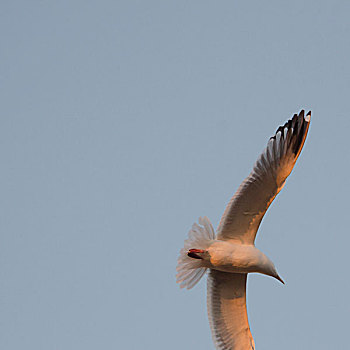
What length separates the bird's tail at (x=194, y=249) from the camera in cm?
1082

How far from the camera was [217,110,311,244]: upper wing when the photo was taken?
1084cm

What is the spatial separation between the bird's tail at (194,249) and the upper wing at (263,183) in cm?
29

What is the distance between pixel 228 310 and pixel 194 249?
156 centimetres

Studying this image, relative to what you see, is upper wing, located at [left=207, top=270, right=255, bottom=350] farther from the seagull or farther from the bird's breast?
the bird's breast

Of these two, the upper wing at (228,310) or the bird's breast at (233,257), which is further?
the upper wing at (228,310)

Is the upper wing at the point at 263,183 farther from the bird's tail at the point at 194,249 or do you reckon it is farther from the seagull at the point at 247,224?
the bird's tail at the point at 194,249

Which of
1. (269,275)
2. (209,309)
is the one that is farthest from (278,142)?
(209,309)

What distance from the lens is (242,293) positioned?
1181 centimetres

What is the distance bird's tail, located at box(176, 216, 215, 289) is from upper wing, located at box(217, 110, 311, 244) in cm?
29

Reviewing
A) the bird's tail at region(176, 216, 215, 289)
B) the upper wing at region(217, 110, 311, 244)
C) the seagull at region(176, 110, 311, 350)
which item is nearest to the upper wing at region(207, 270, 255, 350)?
the seagull at region(176, 110, 311, 350)

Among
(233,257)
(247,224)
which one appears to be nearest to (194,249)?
(233,257)

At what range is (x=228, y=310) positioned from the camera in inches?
464

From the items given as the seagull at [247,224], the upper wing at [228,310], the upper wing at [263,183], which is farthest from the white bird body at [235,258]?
the upper wing at [228,310]

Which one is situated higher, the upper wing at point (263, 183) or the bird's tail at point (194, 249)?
the upper wing at point (263, 183)
